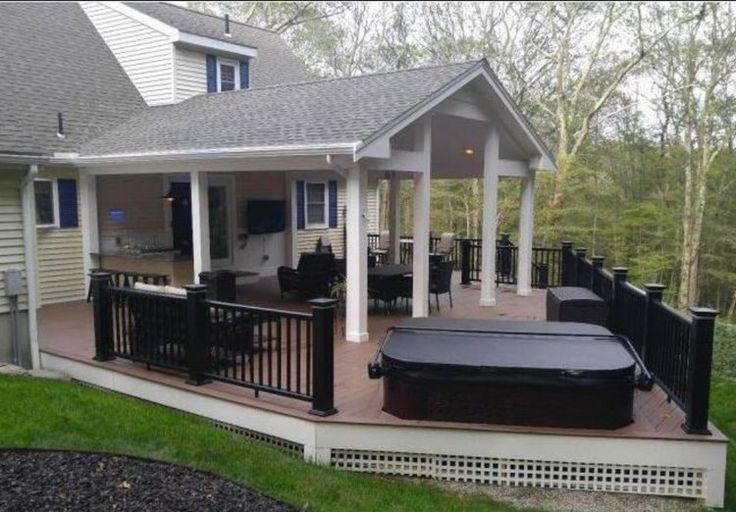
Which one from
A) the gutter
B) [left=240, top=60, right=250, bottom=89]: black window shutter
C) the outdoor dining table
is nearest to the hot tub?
the gutter

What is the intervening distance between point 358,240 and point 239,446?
9.72 ft

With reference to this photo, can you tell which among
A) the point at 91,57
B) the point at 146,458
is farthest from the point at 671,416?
the point at 91,57

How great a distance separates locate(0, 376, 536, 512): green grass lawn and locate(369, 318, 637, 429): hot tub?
61 cm

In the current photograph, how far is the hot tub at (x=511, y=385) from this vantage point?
4.54m

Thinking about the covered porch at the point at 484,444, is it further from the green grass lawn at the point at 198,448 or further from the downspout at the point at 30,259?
the downspout at the point at 30,259

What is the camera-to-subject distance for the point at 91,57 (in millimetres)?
12844

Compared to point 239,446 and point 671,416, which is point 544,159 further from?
point 239,446

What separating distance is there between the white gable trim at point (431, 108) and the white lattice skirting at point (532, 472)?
310 cm

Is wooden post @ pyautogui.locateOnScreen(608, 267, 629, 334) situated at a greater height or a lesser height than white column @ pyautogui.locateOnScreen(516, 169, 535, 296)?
lesser

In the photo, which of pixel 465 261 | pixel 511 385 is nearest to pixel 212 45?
pixel 465 261

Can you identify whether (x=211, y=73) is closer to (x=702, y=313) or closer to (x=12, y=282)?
(x=12, y=282)

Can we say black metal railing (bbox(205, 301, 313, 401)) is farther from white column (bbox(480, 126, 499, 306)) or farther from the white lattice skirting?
white column (bbox(480, 126, 499, 306))

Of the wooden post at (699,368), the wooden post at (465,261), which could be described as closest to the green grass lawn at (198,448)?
the wooden post at (699,368)

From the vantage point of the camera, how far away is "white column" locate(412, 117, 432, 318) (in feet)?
26.4
